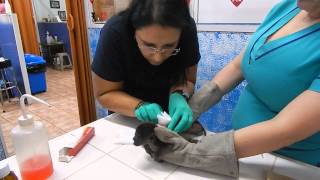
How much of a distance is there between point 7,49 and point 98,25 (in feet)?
5.53

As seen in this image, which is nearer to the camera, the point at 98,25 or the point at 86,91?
the point at 98,25

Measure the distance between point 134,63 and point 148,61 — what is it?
53mm

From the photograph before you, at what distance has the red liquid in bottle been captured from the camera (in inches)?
22.3

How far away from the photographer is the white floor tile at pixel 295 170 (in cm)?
62

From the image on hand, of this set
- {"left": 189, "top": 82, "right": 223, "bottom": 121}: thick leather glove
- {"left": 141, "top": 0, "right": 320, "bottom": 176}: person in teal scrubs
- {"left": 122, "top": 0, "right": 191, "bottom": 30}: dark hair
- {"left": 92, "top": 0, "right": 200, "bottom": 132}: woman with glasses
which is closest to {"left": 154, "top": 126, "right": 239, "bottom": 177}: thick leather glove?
{"left": 141, "top": 0, "right": 320, "bottom": 176}: person in teal scrubs

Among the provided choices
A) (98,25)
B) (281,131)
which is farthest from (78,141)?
(98,25)

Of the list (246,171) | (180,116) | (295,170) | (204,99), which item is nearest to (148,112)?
(180,116)

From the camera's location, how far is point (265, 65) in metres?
0.66

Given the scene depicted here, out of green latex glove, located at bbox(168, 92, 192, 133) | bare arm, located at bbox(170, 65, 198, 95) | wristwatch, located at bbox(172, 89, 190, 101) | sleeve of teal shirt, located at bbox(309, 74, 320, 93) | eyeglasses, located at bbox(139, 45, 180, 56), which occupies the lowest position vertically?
green latex glove, located at bbox(168, 92, 192, 133)

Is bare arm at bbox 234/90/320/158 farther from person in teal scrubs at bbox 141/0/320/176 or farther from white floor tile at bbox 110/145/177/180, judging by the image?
white floor tile at bbox 110/145/177/180

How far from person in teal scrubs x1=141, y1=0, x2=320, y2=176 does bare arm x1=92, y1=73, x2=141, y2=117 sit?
24 cm

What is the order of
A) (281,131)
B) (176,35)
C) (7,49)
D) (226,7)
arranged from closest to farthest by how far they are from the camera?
(281,131), (176,35), (226,7), (7,49)

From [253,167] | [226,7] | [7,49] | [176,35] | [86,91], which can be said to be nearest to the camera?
[253,167]

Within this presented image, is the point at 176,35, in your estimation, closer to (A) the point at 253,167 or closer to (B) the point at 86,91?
(A) the point at 253,167
